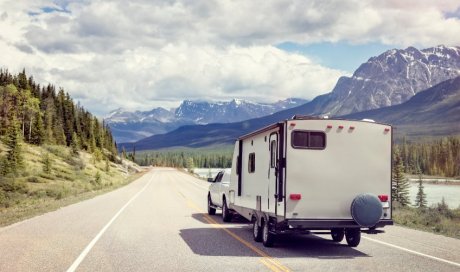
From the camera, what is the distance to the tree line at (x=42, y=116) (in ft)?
307

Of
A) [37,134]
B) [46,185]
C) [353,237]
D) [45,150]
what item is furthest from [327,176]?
[37,134]

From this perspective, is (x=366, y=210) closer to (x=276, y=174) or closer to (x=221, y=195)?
(x=276, y=174)

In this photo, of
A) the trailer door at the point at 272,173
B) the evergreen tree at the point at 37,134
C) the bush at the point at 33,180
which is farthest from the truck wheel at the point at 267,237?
the evergreen tree at the point at 37,134

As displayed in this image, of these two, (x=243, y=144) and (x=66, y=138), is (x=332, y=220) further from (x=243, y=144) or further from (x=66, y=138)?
(x=66, y=138)

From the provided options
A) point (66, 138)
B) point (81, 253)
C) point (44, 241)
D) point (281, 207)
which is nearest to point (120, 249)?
point (81, 253)

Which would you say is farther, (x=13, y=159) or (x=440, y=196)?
(x=440, y=196)

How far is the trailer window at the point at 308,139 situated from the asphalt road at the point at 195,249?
2.53m

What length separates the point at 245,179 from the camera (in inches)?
641

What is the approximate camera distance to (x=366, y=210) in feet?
41.3

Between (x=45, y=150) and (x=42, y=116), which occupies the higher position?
Answer: (x=42, y=116)

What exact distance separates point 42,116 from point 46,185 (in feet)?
176

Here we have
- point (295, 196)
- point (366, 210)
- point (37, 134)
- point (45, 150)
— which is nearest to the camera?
point (295, 196)

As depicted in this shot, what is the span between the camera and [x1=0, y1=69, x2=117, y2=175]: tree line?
93688mm

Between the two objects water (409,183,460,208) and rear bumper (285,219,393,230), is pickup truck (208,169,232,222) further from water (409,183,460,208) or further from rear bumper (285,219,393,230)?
water (409,183,460,208)
